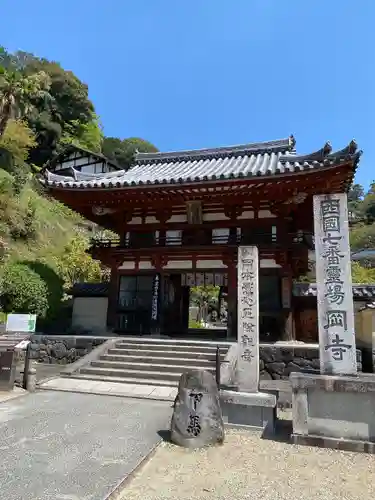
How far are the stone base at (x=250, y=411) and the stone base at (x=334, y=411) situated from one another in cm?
58

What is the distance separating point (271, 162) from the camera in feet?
49.9

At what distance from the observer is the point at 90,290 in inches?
605

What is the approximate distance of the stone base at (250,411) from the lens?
5.79m

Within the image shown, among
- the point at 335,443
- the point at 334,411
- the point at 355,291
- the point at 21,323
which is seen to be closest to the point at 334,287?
the point at 334,411

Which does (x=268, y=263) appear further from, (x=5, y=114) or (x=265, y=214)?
(x=5, y=114)

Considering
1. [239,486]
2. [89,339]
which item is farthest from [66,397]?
[239,486]

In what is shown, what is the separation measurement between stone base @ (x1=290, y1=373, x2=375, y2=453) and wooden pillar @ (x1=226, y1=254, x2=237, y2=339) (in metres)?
6.84

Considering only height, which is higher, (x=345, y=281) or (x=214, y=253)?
(x=214, y=253)

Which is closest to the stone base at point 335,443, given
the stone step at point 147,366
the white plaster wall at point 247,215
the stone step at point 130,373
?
Result: the stone step at point 147,366

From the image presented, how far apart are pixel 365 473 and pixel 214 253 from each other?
9.29 meters

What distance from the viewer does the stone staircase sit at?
9.00m

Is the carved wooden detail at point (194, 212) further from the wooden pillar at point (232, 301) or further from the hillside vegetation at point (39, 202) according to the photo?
the hillside vegetation at point (39, 202)

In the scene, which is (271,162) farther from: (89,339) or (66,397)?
(66,397)

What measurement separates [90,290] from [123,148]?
48.9 metres
